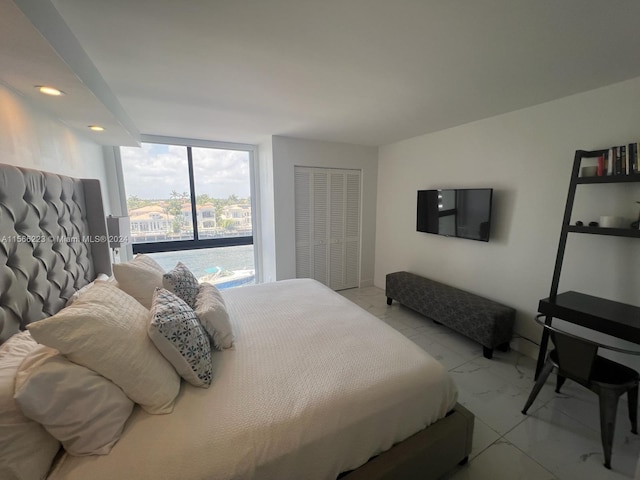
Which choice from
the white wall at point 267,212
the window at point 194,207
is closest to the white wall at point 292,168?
the white wall at point 267,212

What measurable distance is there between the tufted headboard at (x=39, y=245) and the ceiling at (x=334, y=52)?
532 mm

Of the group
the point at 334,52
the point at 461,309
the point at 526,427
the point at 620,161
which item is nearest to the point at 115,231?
the point at 334,52

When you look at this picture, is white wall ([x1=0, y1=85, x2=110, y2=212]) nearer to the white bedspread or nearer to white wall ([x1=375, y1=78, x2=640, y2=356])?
the white bedspread

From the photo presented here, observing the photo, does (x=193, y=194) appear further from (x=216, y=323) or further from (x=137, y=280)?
(x=216, y=323)

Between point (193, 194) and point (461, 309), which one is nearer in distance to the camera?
point (461, 309)

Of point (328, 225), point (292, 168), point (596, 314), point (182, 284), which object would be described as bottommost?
point (596, 314)

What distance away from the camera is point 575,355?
1522 mm

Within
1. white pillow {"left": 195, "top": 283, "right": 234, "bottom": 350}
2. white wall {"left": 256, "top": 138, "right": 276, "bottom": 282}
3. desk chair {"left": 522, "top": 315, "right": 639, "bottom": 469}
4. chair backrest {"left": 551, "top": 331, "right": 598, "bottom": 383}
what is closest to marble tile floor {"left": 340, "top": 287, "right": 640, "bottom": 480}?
desk chair {"left": 522, "top": 315, "right": 639, "bottom": 469}

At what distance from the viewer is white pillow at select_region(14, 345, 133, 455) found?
0.78 meters

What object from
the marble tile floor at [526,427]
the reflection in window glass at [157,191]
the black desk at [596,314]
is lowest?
the marble tile floor at [526,427]

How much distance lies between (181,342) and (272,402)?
0.49m

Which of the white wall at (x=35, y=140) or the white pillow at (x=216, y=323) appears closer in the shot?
the white wall at (x=35, y=140)

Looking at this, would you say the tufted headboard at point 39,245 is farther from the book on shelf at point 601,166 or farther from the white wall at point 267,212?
the book on shelf at point 601,166

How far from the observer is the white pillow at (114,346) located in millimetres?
886
